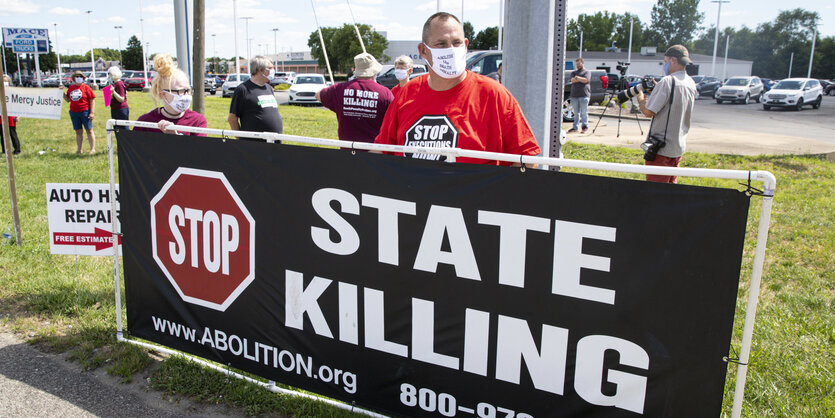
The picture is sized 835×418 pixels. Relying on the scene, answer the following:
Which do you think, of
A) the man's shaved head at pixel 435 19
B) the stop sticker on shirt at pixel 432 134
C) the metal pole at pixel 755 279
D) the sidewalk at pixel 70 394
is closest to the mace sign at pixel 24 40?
the sidewalk at pixel 70 394

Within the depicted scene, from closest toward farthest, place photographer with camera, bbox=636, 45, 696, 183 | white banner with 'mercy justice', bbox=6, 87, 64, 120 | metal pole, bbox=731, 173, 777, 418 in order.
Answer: metal pole, bbox=731, 173, 777, 418 → photographer with camera, bbox=636, 45, 696, 183 → white banner with 'mercy justice', bbox=6, 87, 64, 120

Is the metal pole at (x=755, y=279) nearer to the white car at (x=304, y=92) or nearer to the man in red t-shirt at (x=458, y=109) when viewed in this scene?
the man in red t-shirt at (x=458, y=109)

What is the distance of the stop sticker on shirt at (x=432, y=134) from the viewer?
3111 mm

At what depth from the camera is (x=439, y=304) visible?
285cm

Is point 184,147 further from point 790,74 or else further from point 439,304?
point 790,74

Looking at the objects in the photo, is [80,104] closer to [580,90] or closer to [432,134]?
[580,90]

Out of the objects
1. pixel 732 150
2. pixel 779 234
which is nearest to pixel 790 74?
pixel 732 150

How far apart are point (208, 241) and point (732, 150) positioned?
12190mm

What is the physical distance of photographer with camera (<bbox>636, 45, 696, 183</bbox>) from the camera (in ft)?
20.3

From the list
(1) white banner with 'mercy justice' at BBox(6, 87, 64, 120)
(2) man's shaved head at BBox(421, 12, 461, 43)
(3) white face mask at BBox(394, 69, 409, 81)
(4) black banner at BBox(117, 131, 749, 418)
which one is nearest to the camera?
(4) black banner at BBox(117, 131, 749, 418)

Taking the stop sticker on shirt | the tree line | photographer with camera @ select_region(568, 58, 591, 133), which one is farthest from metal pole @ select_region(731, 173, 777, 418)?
the tree line

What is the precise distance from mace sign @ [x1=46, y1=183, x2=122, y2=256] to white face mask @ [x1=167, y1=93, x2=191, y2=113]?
791 mm

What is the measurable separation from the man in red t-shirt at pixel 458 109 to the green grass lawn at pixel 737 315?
1.63m

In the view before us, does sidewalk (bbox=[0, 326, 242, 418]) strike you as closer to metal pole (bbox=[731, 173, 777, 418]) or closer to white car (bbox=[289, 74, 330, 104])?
metal pole (bbox=[731, 173, 777, 418])
